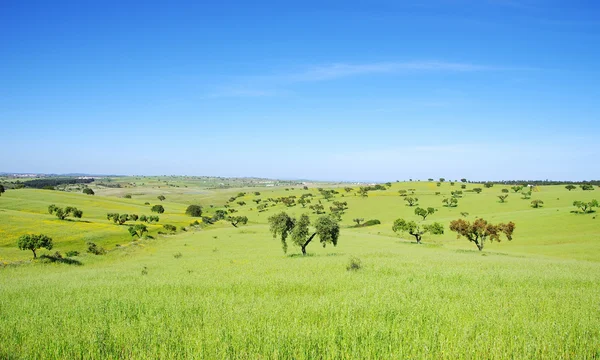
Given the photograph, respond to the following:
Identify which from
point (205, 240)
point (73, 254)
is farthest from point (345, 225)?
point (73, 254)

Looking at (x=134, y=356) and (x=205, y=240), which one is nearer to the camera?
(x=134, y=356)

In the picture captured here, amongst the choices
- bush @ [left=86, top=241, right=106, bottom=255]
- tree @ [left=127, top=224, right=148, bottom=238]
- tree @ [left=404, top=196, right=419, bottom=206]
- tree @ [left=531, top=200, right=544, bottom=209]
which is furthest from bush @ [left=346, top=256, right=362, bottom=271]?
tree @ [left=404, top=196, right=419, bottom=206]

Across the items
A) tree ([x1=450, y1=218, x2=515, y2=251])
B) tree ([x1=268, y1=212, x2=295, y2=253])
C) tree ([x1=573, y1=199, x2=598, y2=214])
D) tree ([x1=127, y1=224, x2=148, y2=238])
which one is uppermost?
tree ([x1=573, y1=199, x2=598, y2=214])

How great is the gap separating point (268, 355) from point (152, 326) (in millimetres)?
4686

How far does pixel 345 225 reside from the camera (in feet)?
393

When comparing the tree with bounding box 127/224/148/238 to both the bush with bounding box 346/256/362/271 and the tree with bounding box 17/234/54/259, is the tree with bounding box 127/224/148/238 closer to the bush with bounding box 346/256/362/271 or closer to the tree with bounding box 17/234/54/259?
the tree with bounding box 17/234/54/259

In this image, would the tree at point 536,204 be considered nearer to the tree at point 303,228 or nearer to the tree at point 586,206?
the tree at point 586,206

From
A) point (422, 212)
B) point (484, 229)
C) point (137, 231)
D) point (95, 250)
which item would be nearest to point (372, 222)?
point (422, 212)

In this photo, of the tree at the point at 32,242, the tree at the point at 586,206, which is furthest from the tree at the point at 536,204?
the tree at the point at 32,242

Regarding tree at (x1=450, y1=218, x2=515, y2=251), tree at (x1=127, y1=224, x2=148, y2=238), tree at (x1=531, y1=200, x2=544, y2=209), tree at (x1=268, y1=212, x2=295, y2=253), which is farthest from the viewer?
tree at (x1=531, y1=200, x2=544, y2=209)

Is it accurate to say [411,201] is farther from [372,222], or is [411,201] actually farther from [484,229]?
[484,229]

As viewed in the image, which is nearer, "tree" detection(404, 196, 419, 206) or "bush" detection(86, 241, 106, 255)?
"bush" detection(86, 241, 106, 255)

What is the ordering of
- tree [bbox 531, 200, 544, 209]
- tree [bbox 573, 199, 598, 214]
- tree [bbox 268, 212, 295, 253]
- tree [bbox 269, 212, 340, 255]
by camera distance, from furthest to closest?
tree [bbox 531, 200, 544, 209] → tree [bbox 573, 199, 598, 214] → tree [bbox 268, 212, 295, 253] → tree [bbox 269, 212, 340, 255]

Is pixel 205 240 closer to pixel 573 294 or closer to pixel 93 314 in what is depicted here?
pixel 93 314
